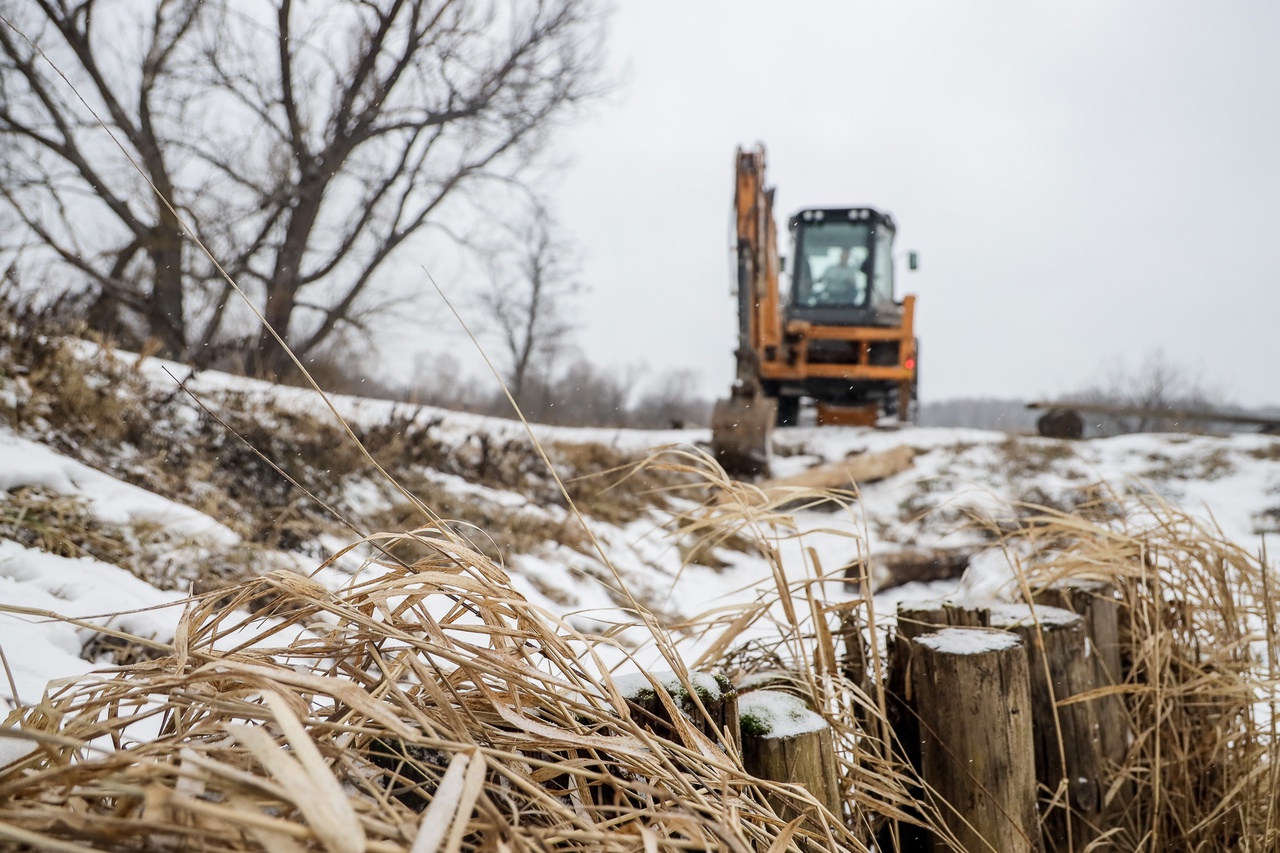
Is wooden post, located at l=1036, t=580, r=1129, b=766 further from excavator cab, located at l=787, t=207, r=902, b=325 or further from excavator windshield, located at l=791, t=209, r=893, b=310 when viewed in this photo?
excavator windshield, located at l=791, t=209, r=893, b=310

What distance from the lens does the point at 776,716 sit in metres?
1.01

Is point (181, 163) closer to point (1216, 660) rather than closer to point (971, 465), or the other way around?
point (971, 465)

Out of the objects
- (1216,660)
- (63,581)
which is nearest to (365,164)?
(63,581)

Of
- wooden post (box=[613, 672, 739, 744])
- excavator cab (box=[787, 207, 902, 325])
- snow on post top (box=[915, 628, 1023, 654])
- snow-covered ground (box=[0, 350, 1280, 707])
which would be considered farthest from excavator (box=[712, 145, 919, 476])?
wooden post (box=[613, 672, 739, 744])

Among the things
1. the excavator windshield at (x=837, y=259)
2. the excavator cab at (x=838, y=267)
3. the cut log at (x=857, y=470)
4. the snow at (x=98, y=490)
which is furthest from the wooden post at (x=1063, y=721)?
the excavator windshield at (x=837, y=259)

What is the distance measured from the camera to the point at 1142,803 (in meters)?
1.65

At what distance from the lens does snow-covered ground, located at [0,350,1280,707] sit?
1.63 m

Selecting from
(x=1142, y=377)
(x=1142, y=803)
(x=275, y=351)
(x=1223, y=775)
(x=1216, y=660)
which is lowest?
(x=1142, y=803)

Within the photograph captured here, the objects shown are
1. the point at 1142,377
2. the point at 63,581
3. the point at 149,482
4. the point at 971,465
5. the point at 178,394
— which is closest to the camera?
the point at 63,581

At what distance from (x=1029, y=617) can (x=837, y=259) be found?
418 inches

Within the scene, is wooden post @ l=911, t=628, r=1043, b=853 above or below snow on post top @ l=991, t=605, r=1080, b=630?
below

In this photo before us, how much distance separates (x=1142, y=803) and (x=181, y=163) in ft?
38.1

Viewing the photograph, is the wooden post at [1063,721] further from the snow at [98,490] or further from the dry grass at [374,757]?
the snow at [98,490]

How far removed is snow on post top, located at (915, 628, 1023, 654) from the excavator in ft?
24.5
